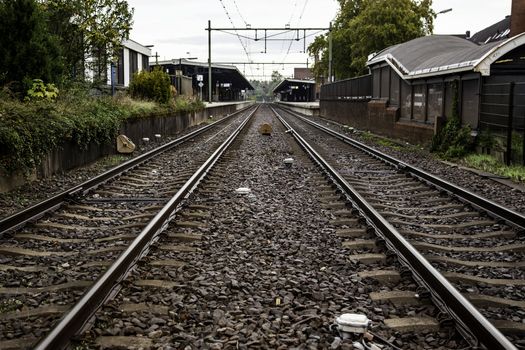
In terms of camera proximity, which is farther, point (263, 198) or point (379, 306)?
point (263, 198)

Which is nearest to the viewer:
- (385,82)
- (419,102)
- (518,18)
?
(419,102)

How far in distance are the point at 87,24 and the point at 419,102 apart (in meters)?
11.8

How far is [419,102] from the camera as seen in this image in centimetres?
2025

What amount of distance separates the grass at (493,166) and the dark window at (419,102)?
17.4 feet

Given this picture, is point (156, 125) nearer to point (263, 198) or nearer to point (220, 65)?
point (263, 198)

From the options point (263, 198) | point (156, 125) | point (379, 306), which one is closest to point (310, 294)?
point (379, 306)

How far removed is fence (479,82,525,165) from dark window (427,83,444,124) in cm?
314

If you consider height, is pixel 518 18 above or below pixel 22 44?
above

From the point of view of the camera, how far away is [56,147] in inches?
445

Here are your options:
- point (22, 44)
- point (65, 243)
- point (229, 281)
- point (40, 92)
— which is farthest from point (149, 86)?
point (229, 281)

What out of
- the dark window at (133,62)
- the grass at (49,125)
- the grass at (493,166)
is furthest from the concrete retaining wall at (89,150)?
the dark window at (133,62)

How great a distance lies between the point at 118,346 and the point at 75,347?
0.26 metres

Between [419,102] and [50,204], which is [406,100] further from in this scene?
[50,204]

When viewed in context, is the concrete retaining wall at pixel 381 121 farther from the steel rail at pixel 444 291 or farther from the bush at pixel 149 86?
the steel rail at pixel 444 291
